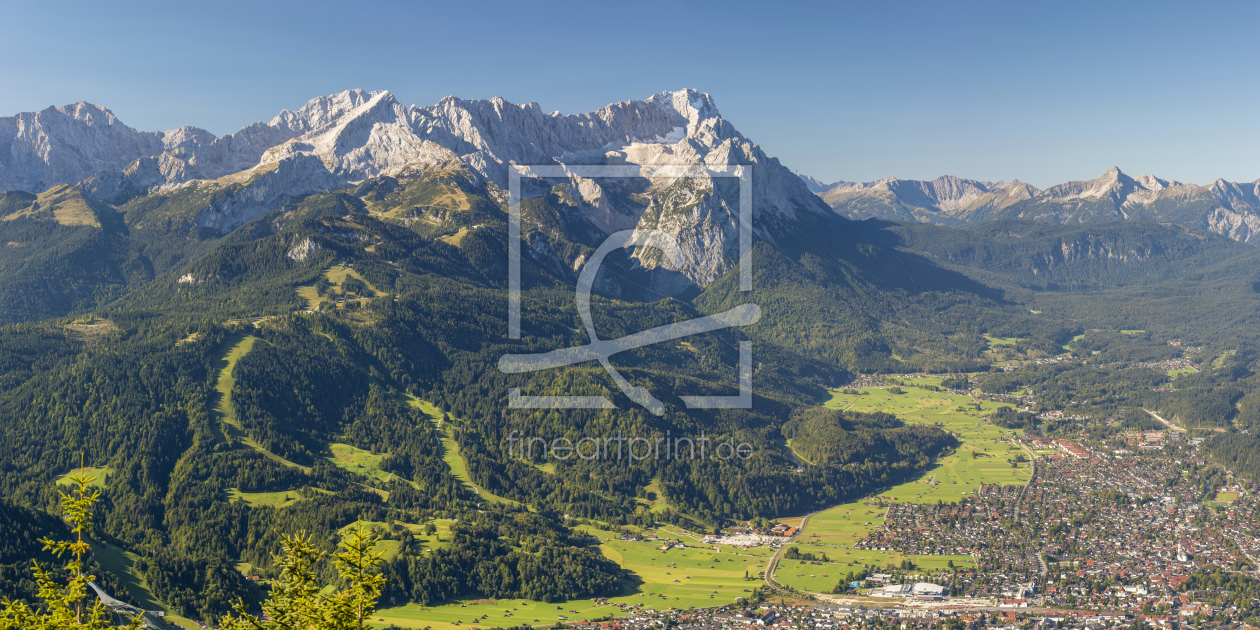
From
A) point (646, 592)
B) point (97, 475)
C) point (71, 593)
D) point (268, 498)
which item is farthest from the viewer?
point (97, 475)

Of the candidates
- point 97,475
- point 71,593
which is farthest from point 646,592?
point 71,593

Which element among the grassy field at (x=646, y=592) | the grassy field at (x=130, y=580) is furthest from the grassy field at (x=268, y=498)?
the grassy field at (x=646, y=592)

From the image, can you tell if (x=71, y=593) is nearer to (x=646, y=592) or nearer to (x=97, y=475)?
(x=646, y=592)

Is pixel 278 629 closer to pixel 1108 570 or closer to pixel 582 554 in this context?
pixel 582 554

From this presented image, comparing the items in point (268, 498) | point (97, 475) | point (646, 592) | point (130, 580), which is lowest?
point (646, 592)

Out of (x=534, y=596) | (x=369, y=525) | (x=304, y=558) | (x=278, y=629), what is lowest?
(x=534, y=596)

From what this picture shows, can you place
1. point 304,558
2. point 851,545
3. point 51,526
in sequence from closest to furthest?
point 304,558 → point 51,526 → point 851,545

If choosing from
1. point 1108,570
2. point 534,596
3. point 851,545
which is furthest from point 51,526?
point 1108,570

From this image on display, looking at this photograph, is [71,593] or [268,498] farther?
[268,498]

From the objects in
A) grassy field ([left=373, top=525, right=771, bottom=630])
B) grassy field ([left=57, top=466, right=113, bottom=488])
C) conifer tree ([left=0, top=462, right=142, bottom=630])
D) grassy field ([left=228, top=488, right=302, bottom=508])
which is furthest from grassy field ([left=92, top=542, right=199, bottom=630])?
conifer tree ([left=0, top=462, right=142, bottom=630])
